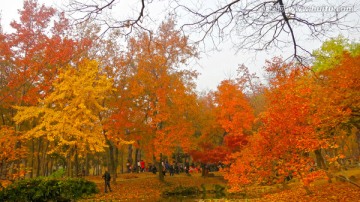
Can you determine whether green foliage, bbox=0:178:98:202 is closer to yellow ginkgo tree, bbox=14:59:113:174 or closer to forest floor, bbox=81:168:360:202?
forest floor, bbox=81:168:360:202

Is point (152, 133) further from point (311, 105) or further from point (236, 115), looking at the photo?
point (311, 105)

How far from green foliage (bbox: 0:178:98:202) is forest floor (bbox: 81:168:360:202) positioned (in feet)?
5.40

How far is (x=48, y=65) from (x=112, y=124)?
6234 millimetres

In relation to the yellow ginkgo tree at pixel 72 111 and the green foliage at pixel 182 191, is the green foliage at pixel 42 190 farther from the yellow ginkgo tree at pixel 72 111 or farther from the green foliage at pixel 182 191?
the green foliage at pixel 182 191

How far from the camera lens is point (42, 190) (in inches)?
607

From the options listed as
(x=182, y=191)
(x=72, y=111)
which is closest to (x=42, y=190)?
(x=72, y=111)

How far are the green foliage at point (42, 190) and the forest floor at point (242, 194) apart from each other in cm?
164

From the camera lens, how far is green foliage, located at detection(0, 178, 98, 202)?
48.1 feet

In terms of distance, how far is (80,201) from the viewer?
1711cm

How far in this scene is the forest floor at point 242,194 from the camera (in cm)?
1490

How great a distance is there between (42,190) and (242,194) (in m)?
14.1

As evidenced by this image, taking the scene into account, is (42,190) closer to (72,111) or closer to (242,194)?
(72,111)

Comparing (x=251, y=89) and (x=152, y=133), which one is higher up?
(x=251, y=89)

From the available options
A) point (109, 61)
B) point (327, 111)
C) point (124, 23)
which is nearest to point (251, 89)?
point (109, 61)
